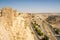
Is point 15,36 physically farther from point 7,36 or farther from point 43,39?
point 43,39

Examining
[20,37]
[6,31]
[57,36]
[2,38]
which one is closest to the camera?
[2,38]

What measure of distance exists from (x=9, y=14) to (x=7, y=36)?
1012mm

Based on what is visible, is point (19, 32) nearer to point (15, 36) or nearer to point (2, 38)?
point (15, 36)

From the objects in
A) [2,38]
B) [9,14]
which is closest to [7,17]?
[9,14]

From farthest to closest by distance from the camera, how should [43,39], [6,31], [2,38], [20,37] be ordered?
1. [43,39]
2. [20,37]
3. [6,31]
4. [2,38]

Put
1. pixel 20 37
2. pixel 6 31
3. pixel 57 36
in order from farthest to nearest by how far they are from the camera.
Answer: pixel 57 36 → pixel 20 37 → pixel 6 31

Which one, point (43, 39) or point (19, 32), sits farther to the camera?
point (43, 39)

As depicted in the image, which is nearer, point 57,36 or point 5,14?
point 5,14

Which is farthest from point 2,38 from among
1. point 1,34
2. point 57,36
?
point 57,36

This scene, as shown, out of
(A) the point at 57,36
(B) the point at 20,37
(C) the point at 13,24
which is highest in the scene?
(C) the point at 13,24

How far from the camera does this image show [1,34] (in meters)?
4.55

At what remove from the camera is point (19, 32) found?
209 inches

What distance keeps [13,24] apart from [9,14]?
0.36m

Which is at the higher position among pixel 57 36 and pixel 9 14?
pixel 9 14
